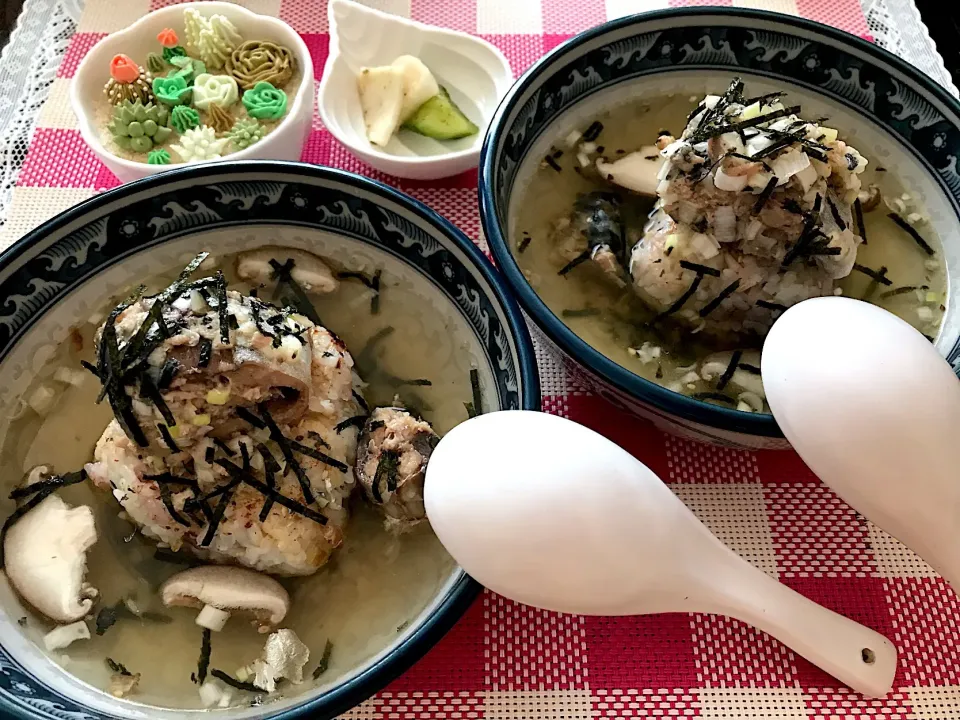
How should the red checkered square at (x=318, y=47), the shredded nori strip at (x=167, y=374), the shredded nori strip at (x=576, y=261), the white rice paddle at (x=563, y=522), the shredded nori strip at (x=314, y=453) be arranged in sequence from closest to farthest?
the white rice paddle at (x=563, y=522), the shredded nori strip at (x=167, y=374), the shredded nori strip at (x=314, y=453), the shredded nori strip at (x=576, y=261), the red checkered square at (x=318, y=47)

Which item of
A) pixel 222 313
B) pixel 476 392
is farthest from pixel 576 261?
pixel 222 313

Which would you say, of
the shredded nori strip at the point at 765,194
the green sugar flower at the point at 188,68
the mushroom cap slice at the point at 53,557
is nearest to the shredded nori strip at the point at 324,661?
the mushroom cap slice at the point at 53,557

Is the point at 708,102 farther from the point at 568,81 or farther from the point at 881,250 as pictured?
the point at 881,250

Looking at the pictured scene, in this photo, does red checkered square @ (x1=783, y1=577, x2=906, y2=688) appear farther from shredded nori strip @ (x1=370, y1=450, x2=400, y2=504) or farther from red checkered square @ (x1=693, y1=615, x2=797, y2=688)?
shredded nori strip @ (x1=370, y1=450, x2=400, y2=504)

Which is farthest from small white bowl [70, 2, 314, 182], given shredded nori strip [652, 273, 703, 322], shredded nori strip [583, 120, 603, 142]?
shredded nori strip [652, 273, 703, 322]

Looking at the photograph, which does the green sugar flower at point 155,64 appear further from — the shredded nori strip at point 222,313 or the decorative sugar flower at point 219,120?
the shredded nori strip at point 222,313

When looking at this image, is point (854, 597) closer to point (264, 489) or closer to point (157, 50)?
point (264, 489)
